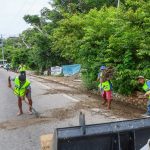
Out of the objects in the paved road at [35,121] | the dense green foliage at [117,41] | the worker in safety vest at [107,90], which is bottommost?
the paved road at [35,121]

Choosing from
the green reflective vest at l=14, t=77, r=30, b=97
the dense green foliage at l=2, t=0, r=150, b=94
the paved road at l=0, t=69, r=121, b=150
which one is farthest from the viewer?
the dense green foliage at l=2, t=0, r=150, b=94

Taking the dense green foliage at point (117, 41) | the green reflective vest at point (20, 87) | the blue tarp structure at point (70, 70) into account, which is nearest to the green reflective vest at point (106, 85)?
the dense green foliage at point (117, 41)

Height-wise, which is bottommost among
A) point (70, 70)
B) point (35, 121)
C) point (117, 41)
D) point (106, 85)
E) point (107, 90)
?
point (35, 121)

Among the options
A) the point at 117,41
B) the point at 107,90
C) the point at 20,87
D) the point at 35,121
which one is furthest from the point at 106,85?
the point at 35,121

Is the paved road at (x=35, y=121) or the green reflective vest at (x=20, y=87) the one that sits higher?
the green reflective vest at (x=20, y=87)

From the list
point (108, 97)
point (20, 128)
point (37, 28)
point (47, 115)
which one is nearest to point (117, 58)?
point (108, 97)

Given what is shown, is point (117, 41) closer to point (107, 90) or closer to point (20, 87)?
point (107, 90)

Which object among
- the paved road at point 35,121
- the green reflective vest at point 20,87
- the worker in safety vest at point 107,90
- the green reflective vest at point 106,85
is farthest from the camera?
the green reflective vest at point 106,85

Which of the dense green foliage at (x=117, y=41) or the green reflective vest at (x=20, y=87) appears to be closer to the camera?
the green reflective vest at (x=20, y=87)

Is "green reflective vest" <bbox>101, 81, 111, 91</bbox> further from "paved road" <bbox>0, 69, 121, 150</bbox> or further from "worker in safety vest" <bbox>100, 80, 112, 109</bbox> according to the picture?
"paved road" <bbox>0, 69, 121, 150</bbox>

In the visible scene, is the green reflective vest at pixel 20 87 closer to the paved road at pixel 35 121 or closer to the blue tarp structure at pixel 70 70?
the paved road at pixel 35 121

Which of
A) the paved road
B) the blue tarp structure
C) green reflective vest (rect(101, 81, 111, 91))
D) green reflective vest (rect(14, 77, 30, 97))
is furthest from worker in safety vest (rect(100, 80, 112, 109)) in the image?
the blue tarp structure

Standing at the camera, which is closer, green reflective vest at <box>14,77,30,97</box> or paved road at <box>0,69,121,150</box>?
paved road at <box>0,69,121,150</box>

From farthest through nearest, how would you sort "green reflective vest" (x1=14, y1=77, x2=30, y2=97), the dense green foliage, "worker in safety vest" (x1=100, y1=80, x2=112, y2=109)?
the dense green foliage → "worker in safety vest" (x1=100, y1=80, x2=112, y2=109) → "green reflective vest" (x1=14, y1=77, x2=30, y2=97)
